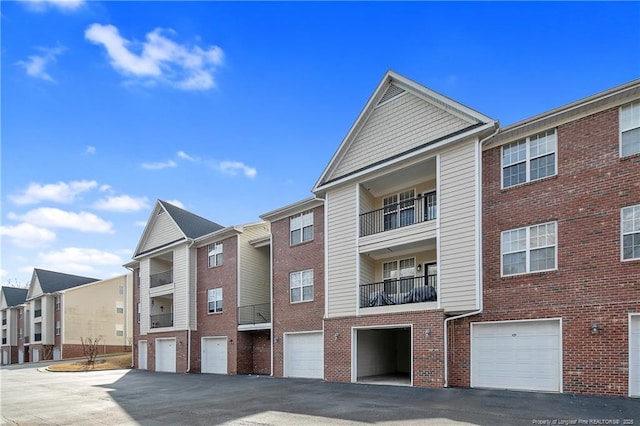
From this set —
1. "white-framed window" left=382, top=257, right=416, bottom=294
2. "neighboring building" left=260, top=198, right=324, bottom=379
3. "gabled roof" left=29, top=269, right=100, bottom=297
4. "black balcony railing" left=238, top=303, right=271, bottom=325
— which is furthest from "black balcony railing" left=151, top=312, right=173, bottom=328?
"gabled roof" left=29, top=269, right=100, bottom=297

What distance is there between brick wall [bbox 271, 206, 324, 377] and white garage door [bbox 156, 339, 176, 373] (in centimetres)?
942

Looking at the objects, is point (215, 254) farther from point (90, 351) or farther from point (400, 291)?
point (90, 351)

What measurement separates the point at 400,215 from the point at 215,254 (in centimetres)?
1295

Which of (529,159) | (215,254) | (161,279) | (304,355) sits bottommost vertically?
(304,355)

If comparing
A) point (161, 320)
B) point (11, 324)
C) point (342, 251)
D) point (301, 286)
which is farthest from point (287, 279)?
point (11, 324)

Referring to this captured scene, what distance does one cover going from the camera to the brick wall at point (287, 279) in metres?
20.8

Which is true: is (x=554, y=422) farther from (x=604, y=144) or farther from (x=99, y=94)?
(x=99, y=94)

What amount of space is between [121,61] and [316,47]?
6.93 m

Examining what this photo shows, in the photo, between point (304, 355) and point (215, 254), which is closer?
point (304, 355)

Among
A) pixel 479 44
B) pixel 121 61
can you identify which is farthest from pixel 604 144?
pixel 121 61

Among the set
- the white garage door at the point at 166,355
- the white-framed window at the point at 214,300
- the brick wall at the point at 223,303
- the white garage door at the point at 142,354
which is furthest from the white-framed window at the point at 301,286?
the white garage door at the point at 142,354

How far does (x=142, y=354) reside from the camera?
32.0m

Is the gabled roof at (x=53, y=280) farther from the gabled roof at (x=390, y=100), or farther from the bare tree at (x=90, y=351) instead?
the gabled roof at (x=390, y=100)

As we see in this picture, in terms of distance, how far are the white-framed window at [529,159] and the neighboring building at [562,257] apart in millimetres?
31
